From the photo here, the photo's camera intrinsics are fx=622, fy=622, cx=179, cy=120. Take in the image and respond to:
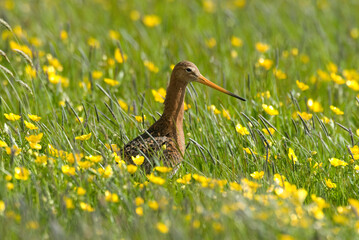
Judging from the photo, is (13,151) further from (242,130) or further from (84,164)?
(242,130)

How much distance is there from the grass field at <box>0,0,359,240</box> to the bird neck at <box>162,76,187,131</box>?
0.11 metres

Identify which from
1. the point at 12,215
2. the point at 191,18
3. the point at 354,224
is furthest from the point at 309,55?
the point at 12,215

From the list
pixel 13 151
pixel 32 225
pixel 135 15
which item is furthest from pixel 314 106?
pixel 135 15

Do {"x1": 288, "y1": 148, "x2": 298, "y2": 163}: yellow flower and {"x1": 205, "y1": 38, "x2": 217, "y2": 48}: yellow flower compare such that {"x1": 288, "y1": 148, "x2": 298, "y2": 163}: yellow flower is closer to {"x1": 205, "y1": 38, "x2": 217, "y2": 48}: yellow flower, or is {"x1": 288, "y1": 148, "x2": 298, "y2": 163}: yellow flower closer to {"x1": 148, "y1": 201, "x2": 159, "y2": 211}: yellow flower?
{"x1": 148, "y1": 201, "x2": 159, "y2": 211}: yellow flower

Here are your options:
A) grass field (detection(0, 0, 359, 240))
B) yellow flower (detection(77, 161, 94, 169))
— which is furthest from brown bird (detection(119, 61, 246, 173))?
yellow flower (detection(77, 161, 94, 169))

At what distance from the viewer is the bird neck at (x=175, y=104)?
5.46 m

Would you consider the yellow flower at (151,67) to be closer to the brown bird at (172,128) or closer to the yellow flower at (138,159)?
the brown bird at (172,128)

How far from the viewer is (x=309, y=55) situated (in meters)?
8.06

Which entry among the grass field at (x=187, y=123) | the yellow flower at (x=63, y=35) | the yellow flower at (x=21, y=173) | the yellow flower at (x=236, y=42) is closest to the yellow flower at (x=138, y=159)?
the grass field at (x=187, y=123)

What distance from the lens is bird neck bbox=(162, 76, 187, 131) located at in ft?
17.9

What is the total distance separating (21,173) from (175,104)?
1.75 metres

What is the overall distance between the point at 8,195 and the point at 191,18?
5.79 meters

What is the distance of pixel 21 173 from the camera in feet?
13.7

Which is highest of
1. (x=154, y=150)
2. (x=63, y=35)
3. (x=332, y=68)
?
(x=63, y=35)
